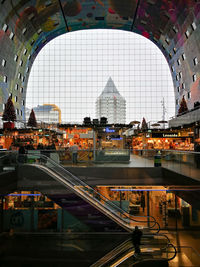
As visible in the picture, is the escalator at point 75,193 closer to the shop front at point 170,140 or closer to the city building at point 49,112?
the shop front at point 170,140

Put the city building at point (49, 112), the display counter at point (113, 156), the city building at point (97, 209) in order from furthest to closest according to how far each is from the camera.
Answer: the city building at point (49, 112), the display counter at point (113, 156), the city building at point (97, 209)

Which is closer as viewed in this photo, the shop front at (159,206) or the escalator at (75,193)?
the escalator at (75,193)

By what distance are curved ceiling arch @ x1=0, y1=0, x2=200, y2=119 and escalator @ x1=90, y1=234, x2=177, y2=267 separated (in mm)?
23681

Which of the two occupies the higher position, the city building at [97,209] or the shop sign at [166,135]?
the shop sign at [166,135]

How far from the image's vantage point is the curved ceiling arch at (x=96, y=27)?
29.6 metres

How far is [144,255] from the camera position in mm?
10070

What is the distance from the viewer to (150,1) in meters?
30.7

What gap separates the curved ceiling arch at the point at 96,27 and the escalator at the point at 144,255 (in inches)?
932

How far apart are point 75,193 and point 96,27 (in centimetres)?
3860

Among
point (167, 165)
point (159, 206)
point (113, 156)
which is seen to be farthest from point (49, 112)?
point (167, 165)

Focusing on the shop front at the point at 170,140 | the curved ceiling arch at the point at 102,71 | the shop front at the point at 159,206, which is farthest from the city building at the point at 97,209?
the curved ceiling arch at the point at 102,71

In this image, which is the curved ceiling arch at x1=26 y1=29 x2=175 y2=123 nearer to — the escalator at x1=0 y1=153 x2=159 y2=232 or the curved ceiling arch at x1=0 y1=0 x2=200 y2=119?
the curved ceiling arch at x1=0 y1=0 x2=200 y2=119

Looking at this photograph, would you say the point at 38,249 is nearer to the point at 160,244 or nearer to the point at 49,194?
the point at 49,194

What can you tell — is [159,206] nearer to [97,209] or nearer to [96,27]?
[97,209]
